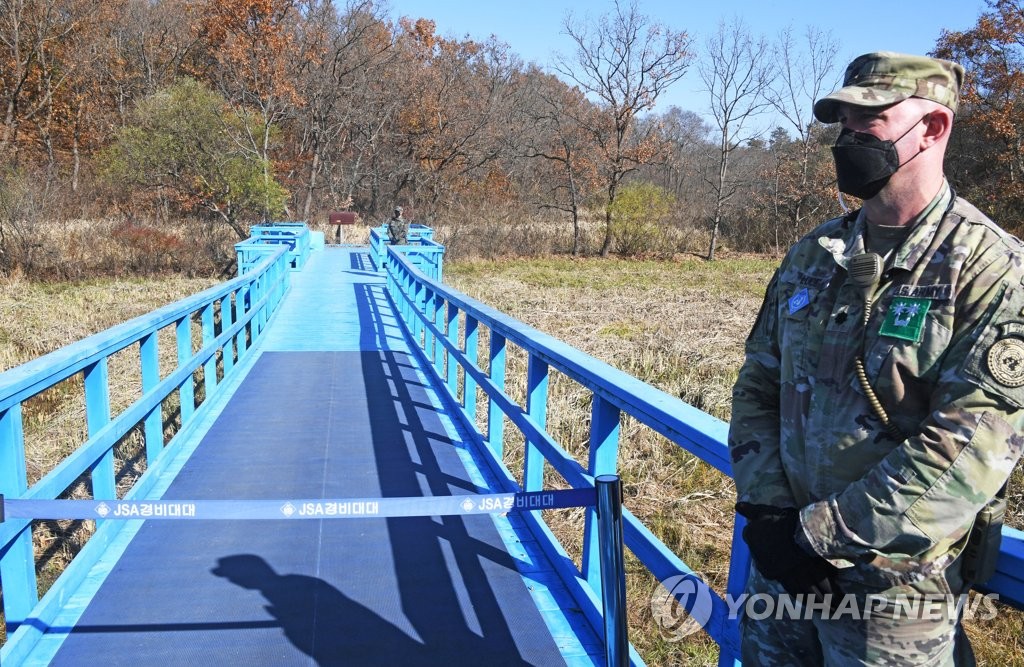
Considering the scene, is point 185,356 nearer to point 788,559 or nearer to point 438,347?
point 438,347

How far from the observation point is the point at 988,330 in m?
1.50

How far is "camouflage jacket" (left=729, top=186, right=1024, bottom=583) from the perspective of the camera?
148 cm

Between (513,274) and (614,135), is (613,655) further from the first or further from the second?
(614,135)

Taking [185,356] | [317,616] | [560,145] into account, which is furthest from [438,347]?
[560,145]

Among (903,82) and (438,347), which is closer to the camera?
(903,82)

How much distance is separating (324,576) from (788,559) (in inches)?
102

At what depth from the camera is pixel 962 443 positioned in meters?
1.47

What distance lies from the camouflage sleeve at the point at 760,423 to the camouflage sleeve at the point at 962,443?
1.05 ft

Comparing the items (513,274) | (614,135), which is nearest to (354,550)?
(513,274)

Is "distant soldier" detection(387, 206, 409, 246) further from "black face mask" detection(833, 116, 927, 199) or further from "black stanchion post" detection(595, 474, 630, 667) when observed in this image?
"black face mask" detection(833, 116, 927, 199)

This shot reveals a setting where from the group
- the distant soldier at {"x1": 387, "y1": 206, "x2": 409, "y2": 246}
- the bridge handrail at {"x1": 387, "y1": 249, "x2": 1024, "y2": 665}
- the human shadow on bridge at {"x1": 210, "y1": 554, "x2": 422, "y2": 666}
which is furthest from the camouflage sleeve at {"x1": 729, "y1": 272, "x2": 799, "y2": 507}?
the distant soldier at {"x1": 387, "y1": 206, "x2": 409, "y2": 246}

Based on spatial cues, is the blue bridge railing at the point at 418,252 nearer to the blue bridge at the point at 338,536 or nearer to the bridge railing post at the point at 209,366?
the bridge railing post at the point at 209,366

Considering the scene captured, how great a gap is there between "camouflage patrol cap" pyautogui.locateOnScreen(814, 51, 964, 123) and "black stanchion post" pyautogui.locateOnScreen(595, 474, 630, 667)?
1.17 meters

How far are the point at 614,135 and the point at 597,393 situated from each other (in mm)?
31673
